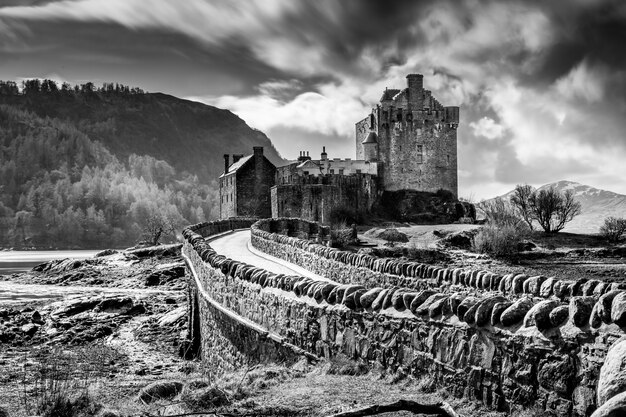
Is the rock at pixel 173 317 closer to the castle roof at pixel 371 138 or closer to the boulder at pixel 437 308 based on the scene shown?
the boulder at pixel 437 308

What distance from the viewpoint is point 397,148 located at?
78.2 m

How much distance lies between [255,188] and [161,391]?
62.4 meters

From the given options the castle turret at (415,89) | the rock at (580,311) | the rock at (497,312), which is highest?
the castle turret at (415,89)

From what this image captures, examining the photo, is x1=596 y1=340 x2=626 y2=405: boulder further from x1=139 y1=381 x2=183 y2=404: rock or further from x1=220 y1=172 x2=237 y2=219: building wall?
x1=220 y1=172 x2=237 y2=219: building wall

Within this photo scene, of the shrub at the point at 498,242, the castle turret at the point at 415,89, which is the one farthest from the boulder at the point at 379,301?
the castle turret at the point at 415,89

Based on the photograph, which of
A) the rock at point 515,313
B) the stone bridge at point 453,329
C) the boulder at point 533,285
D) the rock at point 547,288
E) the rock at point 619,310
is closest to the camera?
the rock at point 619,310

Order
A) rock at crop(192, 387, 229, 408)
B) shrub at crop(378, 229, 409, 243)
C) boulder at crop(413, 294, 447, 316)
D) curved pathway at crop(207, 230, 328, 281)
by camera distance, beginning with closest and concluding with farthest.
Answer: boulder at crop(413, 294, 447, 316), rock at crop(192, 387, 229, 408), curved pathway at crop(207, 230, 328, 281), shrub at crop(378, 229, 409, 243)

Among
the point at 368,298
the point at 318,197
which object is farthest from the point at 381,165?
the point at 368,298

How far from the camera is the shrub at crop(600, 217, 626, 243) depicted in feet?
176

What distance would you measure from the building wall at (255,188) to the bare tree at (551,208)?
27854 mm

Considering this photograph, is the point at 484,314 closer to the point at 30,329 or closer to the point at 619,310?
the point at 619,310

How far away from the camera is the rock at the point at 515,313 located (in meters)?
Result: 6.20

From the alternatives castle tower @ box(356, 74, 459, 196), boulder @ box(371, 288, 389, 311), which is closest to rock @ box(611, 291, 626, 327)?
boulder @ box(371, 288, 389, 311)

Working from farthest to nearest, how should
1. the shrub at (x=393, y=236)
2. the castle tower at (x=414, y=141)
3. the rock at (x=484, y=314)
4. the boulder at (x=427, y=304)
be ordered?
1. the castle tower at (x=414, y=141)
2. the shrub at (x=393, y=236)
3. the boulder at (x=427, y=304)
4. the rock at (x=484, y=314)
